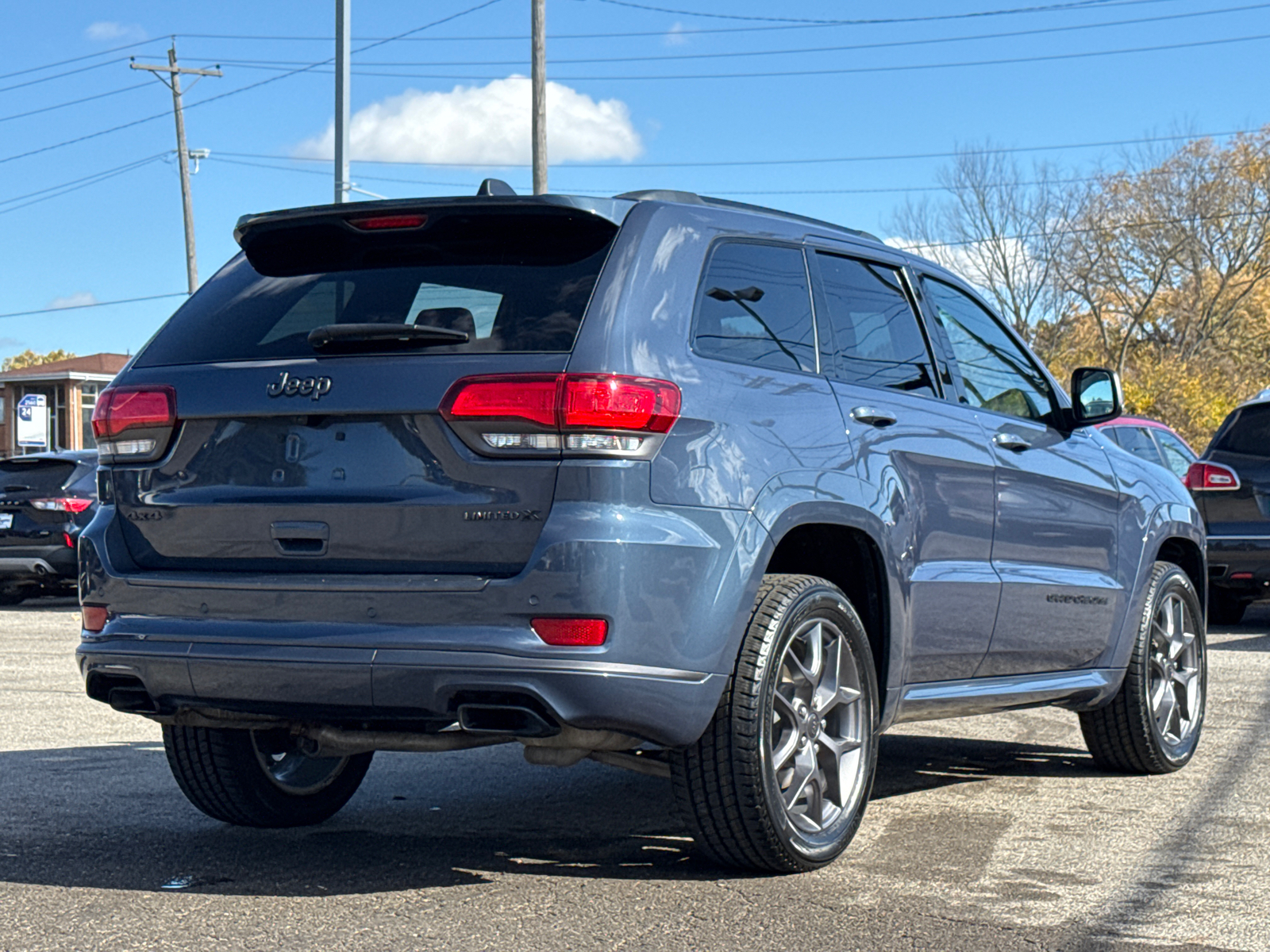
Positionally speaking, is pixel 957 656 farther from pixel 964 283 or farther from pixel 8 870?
pixel 8 870

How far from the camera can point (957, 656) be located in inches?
220

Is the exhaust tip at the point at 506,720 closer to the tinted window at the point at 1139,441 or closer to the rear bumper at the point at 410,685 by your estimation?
the rear bumper at the point at 410,685

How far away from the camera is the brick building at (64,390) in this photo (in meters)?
65.2

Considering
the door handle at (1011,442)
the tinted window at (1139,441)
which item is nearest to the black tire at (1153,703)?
the door handle at (1011,442)

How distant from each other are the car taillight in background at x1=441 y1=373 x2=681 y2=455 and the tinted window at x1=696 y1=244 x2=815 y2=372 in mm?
375

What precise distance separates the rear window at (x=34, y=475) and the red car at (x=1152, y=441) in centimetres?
1014

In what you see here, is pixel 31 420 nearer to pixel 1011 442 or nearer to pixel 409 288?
pixel 1011 442

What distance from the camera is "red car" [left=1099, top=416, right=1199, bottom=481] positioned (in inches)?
563

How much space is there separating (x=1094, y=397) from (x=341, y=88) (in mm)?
16838

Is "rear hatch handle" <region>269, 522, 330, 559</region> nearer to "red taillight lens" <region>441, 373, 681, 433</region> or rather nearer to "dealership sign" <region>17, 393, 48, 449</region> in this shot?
"red taillight lens" <region>441, 373, 681, 433</region>

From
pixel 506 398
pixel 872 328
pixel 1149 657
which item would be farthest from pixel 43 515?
pixel 506 398

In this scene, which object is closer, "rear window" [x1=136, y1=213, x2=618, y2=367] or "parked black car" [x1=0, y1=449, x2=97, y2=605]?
"rear window" [x1=136, y1=213, x2=618, y2=367]

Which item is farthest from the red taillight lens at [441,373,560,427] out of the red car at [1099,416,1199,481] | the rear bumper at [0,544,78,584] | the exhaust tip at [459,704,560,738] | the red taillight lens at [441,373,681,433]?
the rear bumper at [0,544,78,584]

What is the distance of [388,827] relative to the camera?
5.57 m
